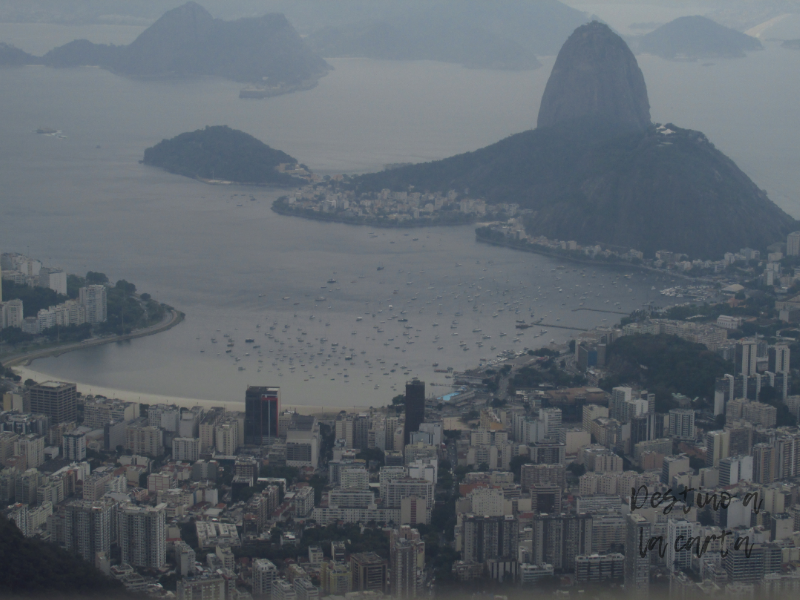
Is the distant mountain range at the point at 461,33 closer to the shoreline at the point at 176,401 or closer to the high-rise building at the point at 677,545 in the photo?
the shoreline at the point at 176,401

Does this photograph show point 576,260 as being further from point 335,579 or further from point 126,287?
point 335,579

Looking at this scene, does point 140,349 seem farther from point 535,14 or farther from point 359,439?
point 535,14

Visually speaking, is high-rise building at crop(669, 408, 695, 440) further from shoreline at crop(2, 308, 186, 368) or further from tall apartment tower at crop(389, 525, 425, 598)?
shoreline at crop(2, 308, 186, 368)

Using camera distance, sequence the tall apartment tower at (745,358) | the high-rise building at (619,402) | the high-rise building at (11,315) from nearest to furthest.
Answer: the high-rise building at (619,402) < the tall apartment tower at (745,358) < the high-rise building at (11,315)

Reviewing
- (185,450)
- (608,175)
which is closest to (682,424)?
(185,450)

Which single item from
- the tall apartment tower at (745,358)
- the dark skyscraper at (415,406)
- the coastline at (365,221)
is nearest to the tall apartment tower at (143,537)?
the dark skyscraper at (415,406)

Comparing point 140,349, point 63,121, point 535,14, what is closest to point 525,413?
point 140,349
